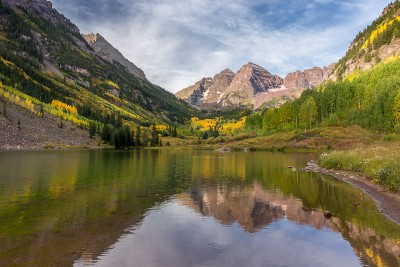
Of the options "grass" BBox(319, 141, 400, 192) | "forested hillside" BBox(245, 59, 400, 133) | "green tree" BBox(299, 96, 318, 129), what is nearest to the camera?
"grass" BBox(319, 141, 400, 192)

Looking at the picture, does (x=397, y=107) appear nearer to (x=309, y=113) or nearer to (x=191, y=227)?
(x=309, y=113)

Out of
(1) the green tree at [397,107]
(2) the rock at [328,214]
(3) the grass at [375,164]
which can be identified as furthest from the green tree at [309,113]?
(2) the rock at [328,214]

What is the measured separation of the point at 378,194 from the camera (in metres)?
35.2

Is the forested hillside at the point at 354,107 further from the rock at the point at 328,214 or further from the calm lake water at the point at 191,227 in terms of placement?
the rock at the point at 328,214

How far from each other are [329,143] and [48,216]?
410 ft

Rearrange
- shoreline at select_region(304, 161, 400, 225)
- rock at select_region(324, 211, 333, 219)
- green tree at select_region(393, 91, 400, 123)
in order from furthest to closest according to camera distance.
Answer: green tree at select_region(393, 91, 400, 123) → rock at select_region(324, 211, 333, 219) → shoreline at select_region(304, 161, 400, 225)

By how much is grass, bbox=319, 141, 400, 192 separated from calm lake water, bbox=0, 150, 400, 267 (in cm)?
357

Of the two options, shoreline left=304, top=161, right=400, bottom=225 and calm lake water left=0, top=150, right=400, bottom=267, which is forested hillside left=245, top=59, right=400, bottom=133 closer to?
shoreline left=304, top=161, right=400, bottom=225

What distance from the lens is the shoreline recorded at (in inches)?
1089

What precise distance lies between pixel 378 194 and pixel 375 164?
39.7ft

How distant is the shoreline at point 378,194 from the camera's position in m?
27.7

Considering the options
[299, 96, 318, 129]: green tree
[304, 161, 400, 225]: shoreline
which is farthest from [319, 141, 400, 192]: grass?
[299, 96, 318, 129]: green tree

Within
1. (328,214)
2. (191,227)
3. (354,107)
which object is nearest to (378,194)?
(328,214)

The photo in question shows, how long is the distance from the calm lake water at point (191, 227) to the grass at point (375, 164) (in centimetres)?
357
